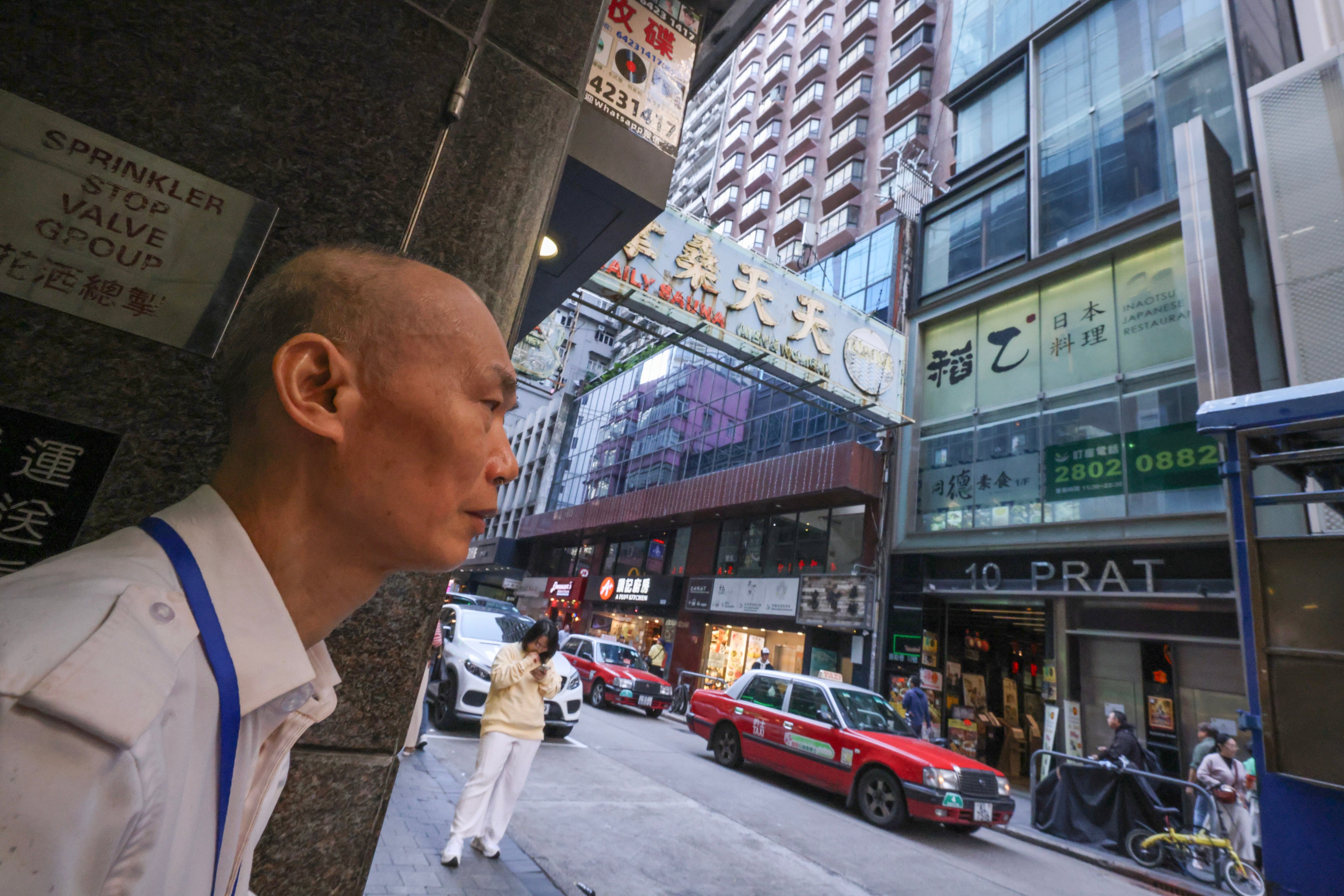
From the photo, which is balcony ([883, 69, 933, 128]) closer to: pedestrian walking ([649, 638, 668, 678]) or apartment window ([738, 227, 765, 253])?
apartment window ([738, 227, 765, 253])

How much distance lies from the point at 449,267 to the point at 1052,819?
10635mm

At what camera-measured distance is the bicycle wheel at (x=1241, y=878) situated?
6965 millimetres

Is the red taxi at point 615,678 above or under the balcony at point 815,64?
under

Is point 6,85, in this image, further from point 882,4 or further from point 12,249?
point 882,4

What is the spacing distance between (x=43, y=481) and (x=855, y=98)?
130 ft

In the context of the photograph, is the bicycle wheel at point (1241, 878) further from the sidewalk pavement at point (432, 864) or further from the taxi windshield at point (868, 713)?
the sidewalk pavement at point (432, 864)

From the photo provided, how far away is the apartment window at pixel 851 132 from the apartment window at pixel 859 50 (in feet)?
13.9

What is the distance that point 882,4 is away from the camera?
3628 centimetres

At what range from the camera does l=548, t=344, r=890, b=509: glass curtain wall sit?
20578 mm

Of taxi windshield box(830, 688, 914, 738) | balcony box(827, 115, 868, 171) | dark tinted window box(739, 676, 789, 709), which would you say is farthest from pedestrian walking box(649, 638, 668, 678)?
balcony box(827, 115, 868, 171)

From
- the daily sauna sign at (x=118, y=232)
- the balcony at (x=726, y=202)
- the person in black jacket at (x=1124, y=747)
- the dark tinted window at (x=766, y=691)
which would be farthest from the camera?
the balcony at (x=726, y=202)

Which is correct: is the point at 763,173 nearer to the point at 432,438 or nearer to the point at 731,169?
the point at 731,169

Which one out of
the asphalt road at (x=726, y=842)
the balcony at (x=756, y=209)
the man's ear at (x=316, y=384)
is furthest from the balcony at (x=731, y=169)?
the man's ear at (x=316, y=384)

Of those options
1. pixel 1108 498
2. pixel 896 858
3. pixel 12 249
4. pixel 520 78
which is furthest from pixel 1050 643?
pixel 12 249
